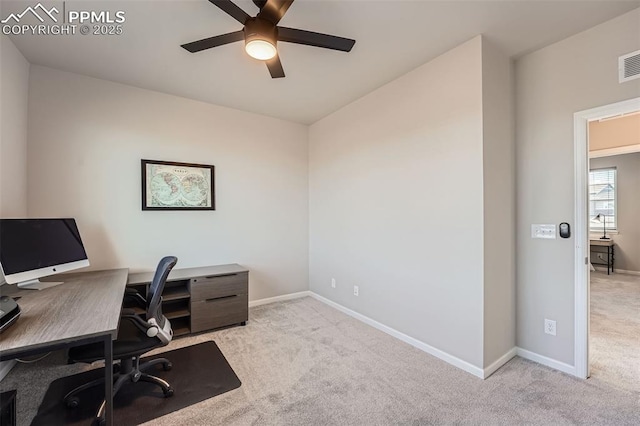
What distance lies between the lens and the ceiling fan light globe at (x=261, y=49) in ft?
5.76

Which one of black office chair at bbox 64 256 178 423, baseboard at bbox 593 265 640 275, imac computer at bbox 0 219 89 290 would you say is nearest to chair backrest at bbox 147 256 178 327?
black office chair at bbox 64 256 178 423

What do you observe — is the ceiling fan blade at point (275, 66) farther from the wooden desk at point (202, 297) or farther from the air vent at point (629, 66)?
the air vent at point (629, 66)

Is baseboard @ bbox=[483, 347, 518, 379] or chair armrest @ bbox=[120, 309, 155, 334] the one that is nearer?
chair armrest @ bbox=[120, 309, 155, 334]

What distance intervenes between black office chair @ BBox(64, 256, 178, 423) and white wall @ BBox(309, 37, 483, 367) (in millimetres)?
2108

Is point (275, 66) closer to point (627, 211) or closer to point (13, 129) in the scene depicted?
point (13, 129)

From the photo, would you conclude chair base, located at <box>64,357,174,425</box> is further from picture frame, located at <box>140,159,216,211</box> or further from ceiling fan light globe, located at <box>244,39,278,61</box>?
ceiling fan light globe, located at <box>244,39,278,61</box>

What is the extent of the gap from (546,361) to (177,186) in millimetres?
4070

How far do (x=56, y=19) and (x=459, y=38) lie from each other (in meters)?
3.07

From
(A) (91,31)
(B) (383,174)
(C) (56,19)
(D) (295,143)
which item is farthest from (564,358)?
(C) (56,19)

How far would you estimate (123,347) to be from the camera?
5.95 feet

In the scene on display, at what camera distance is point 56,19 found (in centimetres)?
206

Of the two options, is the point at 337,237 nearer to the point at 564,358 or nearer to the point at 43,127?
the point at 564,358

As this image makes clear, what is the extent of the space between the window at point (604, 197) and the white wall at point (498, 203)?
519cm

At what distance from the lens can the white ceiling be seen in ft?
6.30
